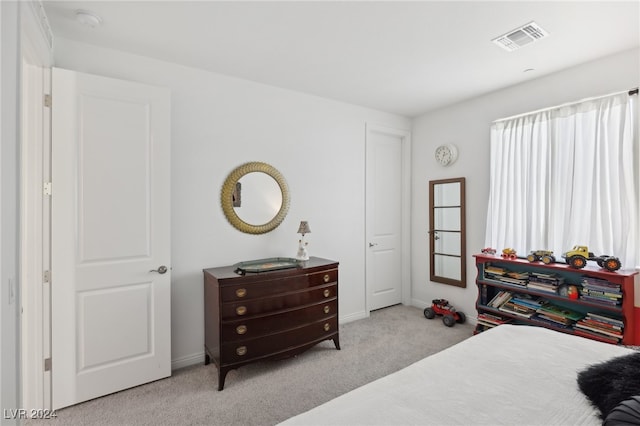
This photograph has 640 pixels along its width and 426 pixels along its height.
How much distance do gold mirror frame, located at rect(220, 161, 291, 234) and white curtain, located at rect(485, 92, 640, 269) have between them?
7.49 ft

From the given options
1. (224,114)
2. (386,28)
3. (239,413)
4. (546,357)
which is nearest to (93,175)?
(224,114)

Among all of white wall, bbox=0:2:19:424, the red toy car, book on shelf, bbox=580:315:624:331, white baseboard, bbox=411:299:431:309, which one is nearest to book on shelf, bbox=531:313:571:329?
book on shelf, bbox=580:315:624:331

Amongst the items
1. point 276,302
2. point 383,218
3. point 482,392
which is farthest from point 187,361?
point 383,218

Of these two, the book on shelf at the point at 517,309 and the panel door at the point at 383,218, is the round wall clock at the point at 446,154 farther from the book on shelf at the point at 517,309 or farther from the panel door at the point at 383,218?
the book on shelf at the point at 517,309

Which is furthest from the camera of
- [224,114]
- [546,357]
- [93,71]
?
[224,114]

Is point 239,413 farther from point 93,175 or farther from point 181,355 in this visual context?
point 93,175

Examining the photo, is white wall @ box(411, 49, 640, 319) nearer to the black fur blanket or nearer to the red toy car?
the red toy car

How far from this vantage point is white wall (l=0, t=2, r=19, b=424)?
1.37m

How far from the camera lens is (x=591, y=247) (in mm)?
2844

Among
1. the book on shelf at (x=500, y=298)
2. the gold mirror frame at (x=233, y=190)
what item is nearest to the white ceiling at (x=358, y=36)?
the gold mirror frame at (x=233, y=190)

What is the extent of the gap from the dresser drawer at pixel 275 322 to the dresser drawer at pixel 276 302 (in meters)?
0.05

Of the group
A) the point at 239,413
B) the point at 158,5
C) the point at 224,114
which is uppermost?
the point at 158,5

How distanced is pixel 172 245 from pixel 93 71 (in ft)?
4.89

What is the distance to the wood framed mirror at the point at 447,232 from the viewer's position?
155 inches
